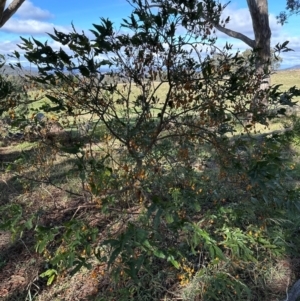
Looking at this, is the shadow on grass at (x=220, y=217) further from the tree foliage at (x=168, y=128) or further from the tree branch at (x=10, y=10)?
the tree branch at (x=10, y=10)

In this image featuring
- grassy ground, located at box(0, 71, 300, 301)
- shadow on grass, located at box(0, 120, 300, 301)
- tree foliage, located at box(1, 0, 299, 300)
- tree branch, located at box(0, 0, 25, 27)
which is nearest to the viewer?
tree foliage, located at box(1, 0, 299, 300)

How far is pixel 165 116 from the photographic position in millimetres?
2512

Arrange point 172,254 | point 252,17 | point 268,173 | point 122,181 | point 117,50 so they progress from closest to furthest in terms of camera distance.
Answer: point 268,173 → point 172,254 → point 117,50 → point 122,181 → point 252,17

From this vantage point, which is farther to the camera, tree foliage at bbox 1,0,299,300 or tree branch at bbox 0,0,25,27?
tree branch at bbox 0,0,25,27

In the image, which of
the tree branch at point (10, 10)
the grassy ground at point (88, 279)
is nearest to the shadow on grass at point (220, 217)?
the grassy ground at point (88, 279)

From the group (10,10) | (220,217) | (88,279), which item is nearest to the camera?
(220,217)

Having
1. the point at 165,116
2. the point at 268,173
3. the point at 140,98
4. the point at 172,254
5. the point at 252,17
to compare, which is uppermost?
the point at 252,17

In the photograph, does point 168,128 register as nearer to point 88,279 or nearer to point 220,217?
point 220,217

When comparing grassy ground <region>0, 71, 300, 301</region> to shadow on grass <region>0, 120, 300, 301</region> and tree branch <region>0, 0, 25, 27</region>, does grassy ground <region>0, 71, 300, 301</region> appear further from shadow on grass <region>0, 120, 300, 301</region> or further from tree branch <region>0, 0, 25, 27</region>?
tree branch <region>0, 0, 25, 27</region>

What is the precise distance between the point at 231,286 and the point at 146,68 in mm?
1467

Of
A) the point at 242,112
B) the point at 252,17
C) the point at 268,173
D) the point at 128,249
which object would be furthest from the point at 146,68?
the point at 252,17

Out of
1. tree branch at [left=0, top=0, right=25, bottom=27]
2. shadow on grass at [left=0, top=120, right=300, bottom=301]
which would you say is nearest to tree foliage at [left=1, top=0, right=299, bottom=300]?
shadow on grass at [left=0, top=120, right=300, bottom=301]

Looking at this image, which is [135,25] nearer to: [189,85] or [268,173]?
[189,85]

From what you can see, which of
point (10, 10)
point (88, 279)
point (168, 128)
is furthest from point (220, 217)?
point (10, 10)
